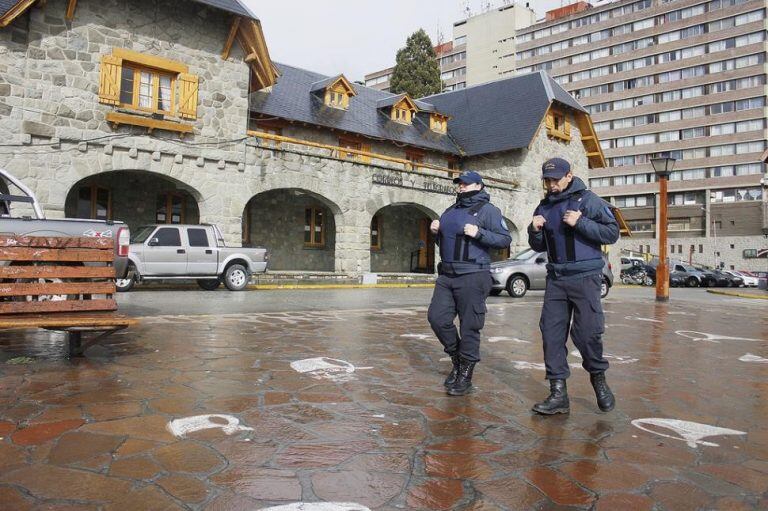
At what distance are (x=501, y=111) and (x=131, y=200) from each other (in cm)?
1918

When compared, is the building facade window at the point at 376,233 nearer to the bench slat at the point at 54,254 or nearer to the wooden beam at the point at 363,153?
the wooden beam at the point at 363,153

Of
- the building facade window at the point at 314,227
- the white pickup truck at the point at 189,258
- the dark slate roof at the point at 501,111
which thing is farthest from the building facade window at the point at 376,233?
the white pickup truck at the point at 189,258

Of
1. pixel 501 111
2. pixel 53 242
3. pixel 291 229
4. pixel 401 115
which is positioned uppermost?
pixel 501 111

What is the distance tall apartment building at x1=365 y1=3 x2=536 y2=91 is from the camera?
261 ft

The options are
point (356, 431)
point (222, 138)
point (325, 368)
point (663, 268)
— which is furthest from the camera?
point (222, 138)

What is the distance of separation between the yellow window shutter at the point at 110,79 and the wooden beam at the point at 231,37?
3.13 meters

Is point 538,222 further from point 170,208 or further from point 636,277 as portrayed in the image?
point 636,277

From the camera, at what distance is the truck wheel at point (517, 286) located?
54.3 feet

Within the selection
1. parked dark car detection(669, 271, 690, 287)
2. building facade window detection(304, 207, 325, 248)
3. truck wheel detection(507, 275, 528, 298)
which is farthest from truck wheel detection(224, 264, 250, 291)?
parked dark car detection(669, 271, 690, 287)

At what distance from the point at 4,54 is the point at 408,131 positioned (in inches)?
670

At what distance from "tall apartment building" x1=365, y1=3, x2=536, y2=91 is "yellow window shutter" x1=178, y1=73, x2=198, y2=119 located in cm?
6683

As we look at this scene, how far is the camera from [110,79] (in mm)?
15781

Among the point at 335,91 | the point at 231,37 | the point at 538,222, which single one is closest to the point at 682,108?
the point at 335,91

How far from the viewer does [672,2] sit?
66000 millimetres
